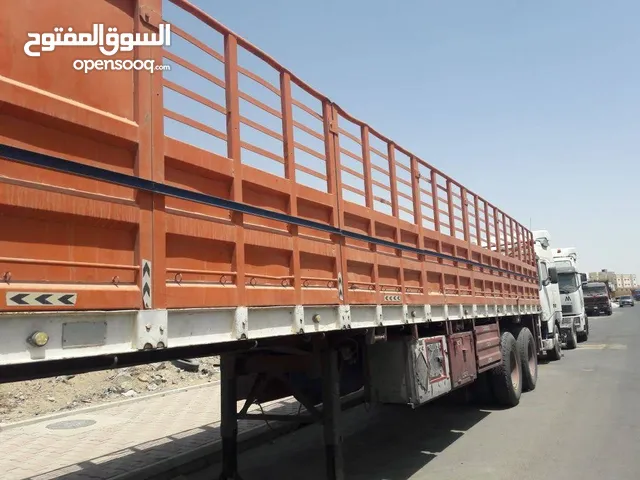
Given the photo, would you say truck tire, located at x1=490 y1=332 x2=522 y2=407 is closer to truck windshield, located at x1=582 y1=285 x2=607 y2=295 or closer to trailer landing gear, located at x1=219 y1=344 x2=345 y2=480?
trailer landing gear, located at x1=219 y1=344 x2=345 y2=480

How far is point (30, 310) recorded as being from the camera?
213 cm

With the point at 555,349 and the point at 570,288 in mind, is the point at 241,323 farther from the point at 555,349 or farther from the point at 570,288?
the point at 570,288

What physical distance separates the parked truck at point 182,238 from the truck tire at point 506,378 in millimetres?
2960

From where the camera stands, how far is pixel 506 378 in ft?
27.2

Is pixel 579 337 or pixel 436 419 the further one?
pixel 579 337

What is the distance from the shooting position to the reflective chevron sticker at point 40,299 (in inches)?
82.0

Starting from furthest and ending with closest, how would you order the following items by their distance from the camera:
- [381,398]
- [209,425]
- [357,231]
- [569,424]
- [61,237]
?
[209,425]
[569,424]
[381,398]
[357,231]
[61,237]

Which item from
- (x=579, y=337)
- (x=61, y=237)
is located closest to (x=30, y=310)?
(x=61, y=237)

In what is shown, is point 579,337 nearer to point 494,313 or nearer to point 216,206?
point 494,313

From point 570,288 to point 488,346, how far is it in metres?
11.6

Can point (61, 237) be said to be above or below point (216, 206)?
below

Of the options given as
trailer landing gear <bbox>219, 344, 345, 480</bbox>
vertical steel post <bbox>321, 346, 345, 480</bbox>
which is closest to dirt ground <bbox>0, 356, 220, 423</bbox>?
trailer landing gear <bbox>219, 344, 345, 480</bbox>

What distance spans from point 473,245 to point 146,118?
19.3 ft

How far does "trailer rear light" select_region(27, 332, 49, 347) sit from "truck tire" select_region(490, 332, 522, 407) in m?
7.36
